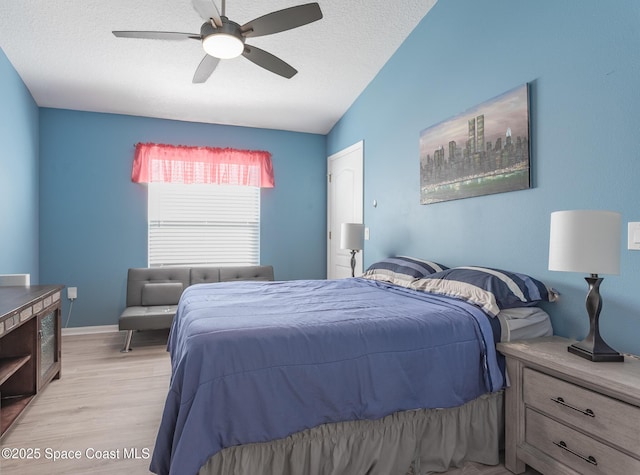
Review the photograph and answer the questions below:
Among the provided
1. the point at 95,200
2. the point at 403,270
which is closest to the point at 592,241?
the point at 403,270

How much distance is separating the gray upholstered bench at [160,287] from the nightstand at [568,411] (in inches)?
119

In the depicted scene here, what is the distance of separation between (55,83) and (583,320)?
15.3ft

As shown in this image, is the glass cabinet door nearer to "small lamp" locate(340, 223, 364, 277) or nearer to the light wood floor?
the light wood floor

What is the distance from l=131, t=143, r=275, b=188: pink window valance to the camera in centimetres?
424

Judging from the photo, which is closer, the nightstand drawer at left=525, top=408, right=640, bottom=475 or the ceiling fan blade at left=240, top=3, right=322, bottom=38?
the nightstand drawer at left=525, top=408, right=640, bottom=475

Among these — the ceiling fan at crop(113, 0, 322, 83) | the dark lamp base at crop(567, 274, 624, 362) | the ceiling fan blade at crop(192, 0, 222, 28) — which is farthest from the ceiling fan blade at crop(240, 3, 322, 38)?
the dark lamp base at crop(567, 274, 624, 362)

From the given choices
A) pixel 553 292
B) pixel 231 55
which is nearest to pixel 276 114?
pixel 231 55

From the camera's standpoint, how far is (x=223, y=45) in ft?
6.91

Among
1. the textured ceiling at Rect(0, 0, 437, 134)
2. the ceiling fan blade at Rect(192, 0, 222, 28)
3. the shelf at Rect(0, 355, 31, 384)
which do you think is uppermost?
the textured ceiling at Rect(0, 0, 437, 134)

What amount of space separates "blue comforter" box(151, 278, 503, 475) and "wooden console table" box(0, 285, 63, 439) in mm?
1108

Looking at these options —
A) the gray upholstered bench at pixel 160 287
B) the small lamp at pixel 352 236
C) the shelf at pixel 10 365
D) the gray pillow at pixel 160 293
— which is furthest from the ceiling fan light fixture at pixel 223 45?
the gray pillow at pixel 160 293

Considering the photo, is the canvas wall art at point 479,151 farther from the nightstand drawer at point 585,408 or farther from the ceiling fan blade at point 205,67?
the ceiling fan blade at point 205,67

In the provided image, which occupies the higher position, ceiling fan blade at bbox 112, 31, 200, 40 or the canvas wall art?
ceiling fan blade at bbox 112, 31, 200, 40

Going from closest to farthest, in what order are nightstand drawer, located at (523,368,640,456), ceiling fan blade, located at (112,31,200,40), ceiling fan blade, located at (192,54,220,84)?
nightstand drawer, located at (523,368,640,456)
ceiling fan blade, located at (112,31,200,40)
ceiling fan blade, located at (192,54,220,84)
